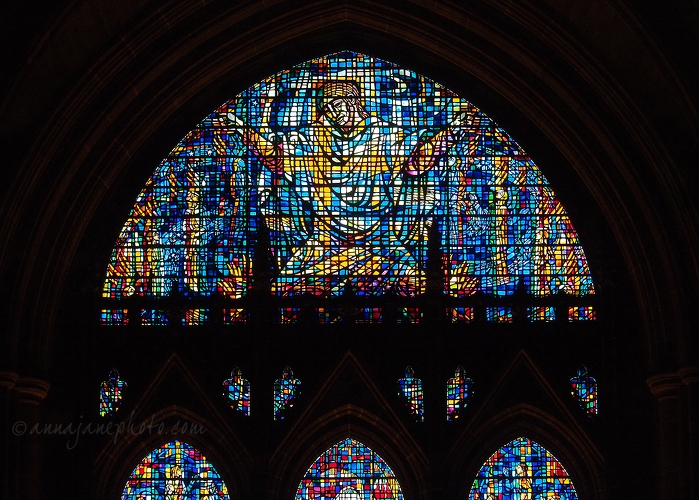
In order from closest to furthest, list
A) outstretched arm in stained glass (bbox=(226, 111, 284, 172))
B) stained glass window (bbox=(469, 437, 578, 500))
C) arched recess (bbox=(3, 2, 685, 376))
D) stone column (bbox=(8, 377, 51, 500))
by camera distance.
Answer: stone column (bbox=(8, 377, 51, 500)) < arched recess (bbox=(3, 2, 685, 376)) < stained glass window (bbox=(469, 437, 578, 500)) < outstretched arm in stained glass (bbox=(226, 111, 284, 172))

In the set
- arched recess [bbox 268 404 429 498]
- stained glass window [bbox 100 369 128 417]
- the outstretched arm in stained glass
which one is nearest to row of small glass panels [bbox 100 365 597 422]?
stained glass window [bbox 100 369 128 417]

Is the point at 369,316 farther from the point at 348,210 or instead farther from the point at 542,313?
the point at 542,313

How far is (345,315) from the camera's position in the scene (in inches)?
803

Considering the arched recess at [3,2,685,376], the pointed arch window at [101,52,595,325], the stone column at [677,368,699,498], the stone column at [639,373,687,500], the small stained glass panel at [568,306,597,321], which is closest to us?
the stone column at [677,368,699,498]

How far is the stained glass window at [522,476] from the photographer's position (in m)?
20.0

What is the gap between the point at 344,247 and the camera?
20.8 metres

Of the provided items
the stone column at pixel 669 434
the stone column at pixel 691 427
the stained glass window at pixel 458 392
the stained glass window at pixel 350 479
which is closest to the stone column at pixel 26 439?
the stained glass window at pixel 350 479

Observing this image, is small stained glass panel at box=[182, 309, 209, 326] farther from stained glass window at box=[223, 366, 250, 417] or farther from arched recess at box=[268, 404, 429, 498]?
arched recess at box=[268, 404, 429, 498]

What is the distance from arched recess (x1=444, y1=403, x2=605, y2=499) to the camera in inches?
781

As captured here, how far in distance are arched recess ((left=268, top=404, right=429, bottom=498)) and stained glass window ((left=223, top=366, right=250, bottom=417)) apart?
653 millimetres

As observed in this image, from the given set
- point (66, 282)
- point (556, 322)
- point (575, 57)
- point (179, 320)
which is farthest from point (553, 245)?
point (66, 282)

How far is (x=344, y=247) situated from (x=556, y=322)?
2.70m

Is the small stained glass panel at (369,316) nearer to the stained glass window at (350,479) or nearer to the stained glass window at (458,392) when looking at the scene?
the stained glass window at (458,392)

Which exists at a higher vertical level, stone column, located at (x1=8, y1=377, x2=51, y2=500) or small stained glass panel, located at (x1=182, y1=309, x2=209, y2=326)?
small stained glass panel, located at (x1=182, y1=309, x2=209, y2=326)
